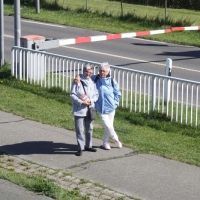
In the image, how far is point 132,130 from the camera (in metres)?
13.5

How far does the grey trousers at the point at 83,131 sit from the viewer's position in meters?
11.9

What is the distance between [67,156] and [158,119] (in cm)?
301

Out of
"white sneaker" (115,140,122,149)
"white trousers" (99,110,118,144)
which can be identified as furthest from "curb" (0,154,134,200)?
"white sneaker" (115,140,122,149)

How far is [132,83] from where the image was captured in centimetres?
1509

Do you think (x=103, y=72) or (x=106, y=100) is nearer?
(x=103, y=72)

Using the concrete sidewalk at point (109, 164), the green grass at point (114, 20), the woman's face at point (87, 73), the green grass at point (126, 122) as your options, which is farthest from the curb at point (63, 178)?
the green grass at point (114, 20)

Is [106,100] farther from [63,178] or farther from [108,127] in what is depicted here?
[63,178]

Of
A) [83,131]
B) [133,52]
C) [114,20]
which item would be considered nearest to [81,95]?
[83,131]

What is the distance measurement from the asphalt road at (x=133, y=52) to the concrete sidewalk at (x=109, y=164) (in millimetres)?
7691

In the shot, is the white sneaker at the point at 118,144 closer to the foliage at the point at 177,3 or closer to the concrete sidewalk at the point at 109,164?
the concrete sidewalk at the point at 109,164

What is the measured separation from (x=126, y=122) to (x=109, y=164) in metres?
2.90

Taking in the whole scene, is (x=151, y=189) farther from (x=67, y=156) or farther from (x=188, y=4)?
(x=188, y=4)

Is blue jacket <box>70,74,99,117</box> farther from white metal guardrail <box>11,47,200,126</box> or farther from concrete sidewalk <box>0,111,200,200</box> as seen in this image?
white metal guardrail <box>11,47,200,126</box>

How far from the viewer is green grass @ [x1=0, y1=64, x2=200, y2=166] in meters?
12.2
